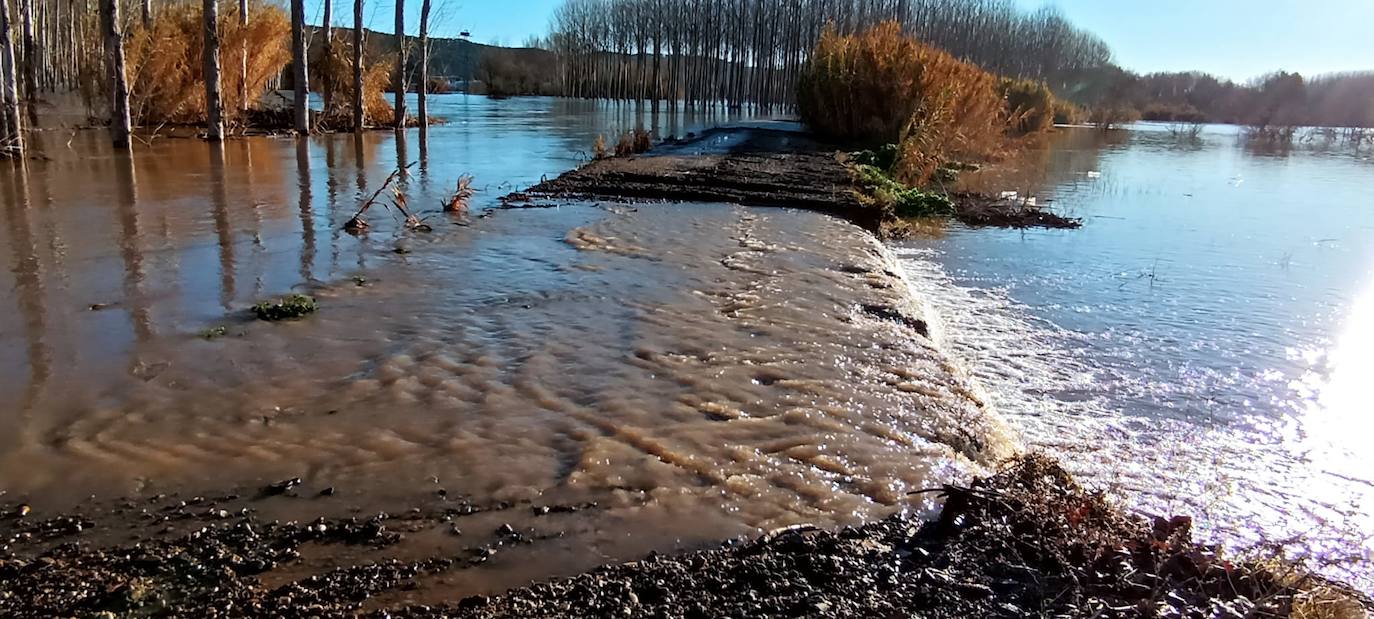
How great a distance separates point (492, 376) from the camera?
3.80m

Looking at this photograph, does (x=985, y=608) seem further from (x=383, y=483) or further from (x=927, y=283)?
(x=927, y=283)

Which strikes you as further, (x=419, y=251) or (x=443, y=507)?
(x=419, y=251)

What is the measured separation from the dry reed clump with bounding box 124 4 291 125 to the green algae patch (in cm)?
1292

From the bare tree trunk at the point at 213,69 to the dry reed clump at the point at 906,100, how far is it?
11.8 metres

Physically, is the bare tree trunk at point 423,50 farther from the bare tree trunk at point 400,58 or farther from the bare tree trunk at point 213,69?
the bare tree trunk at point 213,69

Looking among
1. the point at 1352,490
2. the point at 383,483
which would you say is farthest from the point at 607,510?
the point at 1352,490

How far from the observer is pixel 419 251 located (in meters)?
6.50

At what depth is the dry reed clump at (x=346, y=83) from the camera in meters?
20.7

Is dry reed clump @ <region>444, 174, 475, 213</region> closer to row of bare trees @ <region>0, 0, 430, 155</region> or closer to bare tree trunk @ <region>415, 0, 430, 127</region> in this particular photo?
row of bare trees @ <region>0, 0, 430, 155</region>

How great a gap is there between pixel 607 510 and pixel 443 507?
52 cm

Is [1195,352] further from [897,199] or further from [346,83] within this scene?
[346,83]

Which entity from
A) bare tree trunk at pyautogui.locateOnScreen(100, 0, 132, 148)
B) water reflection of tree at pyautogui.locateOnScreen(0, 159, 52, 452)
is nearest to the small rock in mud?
water reflection of tree at pyautogui.locateOnScreen(0, 159, 52, 452)

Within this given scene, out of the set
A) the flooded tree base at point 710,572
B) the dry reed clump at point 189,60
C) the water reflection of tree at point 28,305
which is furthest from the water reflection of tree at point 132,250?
the dry reed clump at point 189,60

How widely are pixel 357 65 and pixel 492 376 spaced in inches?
689
